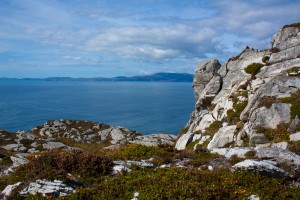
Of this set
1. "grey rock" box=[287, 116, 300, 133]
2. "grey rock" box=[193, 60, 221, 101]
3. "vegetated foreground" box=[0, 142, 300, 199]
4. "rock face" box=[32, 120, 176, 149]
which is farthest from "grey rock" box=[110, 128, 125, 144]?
"vegetated foreground" box=[0, 142, 300, 199]

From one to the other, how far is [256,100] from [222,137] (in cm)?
516

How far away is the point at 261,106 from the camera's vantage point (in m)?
27.1

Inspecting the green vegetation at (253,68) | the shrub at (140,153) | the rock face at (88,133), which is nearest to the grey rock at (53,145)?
the rock face at (88,133)

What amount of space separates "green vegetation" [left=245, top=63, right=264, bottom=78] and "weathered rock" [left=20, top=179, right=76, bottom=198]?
30.6 meters

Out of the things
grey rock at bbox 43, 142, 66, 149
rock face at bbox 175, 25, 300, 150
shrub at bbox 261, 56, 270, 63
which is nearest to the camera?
rock face at bbox 175, 25, 300, 150

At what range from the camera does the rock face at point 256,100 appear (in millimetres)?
24938

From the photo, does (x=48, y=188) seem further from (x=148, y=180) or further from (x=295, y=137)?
(x=295, y=137)

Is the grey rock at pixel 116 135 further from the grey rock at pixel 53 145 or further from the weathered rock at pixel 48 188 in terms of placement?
the weathered rock at pixel 48 188

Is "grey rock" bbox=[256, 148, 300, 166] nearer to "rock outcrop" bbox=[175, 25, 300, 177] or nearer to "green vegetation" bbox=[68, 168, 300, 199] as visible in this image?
"rock outcrop" bbox=[175, 25, 300, 177]

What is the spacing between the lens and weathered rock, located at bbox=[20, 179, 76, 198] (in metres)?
12.6

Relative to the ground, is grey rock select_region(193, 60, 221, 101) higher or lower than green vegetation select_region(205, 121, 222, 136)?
higher

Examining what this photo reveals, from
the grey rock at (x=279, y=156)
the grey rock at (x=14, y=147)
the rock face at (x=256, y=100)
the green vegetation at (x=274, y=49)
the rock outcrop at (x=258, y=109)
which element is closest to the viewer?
the grey rock at (x=279, y=156)

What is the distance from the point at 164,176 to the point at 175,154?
5.38 metres

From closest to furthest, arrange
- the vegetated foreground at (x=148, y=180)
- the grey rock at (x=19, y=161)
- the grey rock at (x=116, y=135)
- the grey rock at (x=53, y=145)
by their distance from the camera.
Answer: the vegetated foreground at (x=148, y=180) → the grey rock at (x=19, y=161) → the grey rock at (x=53, y=145) → the grey rock at (x=116, y=135)
